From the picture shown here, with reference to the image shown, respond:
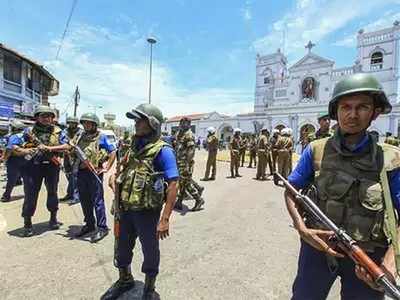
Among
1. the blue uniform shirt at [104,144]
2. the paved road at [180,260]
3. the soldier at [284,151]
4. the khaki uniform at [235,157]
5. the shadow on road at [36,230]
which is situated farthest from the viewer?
the khaki uniform at [235,157]

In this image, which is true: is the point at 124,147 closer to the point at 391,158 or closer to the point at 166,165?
the point at 166,165

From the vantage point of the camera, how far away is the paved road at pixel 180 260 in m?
2.76

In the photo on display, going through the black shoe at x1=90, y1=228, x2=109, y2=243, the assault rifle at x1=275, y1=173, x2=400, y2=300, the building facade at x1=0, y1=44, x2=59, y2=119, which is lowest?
the black shoe at x1=90, y1=228, x2=109, y2=243

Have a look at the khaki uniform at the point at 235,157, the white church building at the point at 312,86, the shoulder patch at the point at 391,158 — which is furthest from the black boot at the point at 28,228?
the white church building at the point at 312,86

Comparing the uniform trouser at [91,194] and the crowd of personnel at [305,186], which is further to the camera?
the uniform trouser at [91,194]

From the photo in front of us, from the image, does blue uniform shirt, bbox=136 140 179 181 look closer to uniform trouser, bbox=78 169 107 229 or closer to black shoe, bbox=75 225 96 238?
uniform trouser, bbox=78 169 107 229

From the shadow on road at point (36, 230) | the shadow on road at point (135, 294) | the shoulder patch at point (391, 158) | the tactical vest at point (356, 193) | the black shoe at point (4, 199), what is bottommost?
the black shoe at point (4, 199)

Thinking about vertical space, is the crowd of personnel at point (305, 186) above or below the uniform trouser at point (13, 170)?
above

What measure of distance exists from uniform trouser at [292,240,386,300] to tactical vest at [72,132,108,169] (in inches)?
128

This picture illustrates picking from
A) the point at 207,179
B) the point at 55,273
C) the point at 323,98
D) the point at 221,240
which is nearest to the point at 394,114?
the point at 323,98

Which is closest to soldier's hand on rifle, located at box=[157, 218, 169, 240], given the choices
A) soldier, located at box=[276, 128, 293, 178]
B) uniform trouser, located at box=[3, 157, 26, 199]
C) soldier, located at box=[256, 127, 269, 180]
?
uniform trouser, located at box=[3, 157, 26, 199]

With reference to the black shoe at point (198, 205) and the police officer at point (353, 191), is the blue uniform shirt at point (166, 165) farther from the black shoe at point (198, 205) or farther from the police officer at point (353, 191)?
the black shoe at point (198, 205)

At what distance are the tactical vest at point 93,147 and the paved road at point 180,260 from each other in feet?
3.66

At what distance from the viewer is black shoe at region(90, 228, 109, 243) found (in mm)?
3958
